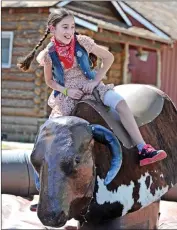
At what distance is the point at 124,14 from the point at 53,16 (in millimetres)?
11807

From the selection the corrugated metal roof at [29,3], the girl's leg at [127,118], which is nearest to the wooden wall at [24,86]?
the corrugated metal roof at [29,3]

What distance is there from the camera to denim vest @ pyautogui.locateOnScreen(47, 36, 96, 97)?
3795 millimetres

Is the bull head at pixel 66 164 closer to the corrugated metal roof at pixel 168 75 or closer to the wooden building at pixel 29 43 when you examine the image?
the wooden building at pixel 29 43

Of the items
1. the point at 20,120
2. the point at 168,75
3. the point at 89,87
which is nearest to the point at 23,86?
the point at 20,120

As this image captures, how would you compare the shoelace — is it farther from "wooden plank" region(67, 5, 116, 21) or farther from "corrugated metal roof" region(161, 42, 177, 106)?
"corrugated metal roof" region(161, 42, 177, 106)

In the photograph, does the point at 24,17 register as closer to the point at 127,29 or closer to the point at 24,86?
the point at 24,86

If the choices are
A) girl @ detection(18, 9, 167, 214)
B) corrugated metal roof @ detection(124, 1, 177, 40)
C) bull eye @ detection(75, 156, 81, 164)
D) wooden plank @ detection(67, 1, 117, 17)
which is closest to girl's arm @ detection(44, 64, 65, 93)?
girl @ detection(18, 9, 167, 214)

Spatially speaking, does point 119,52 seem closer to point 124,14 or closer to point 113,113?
point 124,14

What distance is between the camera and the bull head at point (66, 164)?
2.92 m

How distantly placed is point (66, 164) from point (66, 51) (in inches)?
40.8

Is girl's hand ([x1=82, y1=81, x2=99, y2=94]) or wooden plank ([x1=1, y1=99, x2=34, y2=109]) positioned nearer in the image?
girl's hand ([x1=82, y1=81, x2=99, y2=94])

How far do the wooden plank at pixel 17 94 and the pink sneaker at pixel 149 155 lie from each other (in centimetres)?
994

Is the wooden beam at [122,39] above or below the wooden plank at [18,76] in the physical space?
above

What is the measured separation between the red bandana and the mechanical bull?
1.16 feet
